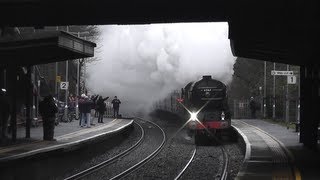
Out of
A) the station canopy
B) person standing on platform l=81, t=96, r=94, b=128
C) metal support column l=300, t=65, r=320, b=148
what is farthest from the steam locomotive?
the station canopy

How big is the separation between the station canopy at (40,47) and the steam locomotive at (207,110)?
878 cm

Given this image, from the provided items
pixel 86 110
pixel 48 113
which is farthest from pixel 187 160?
pixel 86 110

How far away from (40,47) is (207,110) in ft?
39.4

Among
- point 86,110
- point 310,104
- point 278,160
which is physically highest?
point 310,104

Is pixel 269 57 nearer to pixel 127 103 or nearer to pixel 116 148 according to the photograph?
pixel 116 148

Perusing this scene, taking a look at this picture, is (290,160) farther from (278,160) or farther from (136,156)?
(136,156)

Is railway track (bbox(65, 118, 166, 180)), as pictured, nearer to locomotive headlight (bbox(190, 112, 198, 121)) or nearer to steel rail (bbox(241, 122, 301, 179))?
locomotive headlight (bbox(190, 112, 198, 121))

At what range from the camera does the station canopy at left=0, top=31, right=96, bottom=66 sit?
1563 centimetres

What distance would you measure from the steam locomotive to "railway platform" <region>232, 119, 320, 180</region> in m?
2.96

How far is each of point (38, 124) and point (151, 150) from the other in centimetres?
636

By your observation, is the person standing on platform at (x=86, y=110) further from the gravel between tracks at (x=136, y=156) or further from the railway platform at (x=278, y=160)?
the railway platform at (x=278, y=160)

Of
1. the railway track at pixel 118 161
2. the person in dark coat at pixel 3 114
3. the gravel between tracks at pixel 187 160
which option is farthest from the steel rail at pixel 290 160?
the person in dark coat at pixel 3 114

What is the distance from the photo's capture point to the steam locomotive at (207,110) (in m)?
25.8

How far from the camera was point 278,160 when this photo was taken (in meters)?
15.5
